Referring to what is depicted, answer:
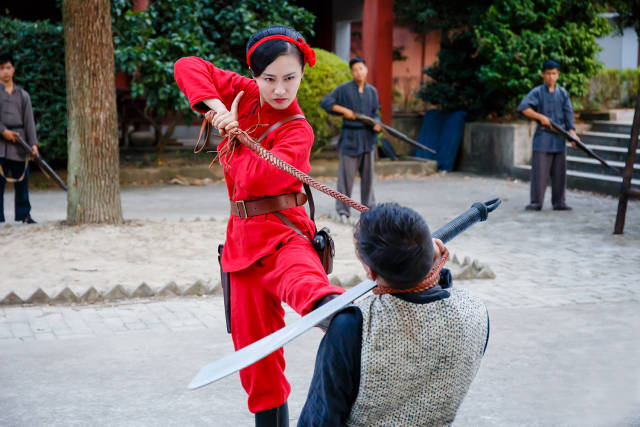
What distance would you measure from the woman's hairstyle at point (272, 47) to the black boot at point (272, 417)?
1219 mm

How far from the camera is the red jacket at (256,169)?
9.30 feet

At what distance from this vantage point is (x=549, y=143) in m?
10.6

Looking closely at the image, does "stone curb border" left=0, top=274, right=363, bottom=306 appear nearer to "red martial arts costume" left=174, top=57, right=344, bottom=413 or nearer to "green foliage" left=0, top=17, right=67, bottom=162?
"red martial arts costume" left=174, top=57, right=344, bottom=413

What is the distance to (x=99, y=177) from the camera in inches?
327

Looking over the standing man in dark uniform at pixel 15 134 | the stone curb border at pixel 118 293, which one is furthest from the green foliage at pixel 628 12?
the standing man in dark uniform at pixel 15 134

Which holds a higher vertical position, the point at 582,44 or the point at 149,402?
the point at 582,44

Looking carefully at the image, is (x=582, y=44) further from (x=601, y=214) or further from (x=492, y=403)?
(x=492, y=403)

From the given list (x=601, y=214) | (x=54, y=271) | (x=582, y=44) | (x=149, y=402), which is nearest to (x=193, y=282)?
(x=54, y=271)

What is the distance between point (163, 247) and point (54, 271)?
3.77 ft

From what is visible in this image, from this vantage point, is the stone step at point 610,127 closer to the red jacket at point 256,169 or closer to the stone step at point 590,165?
the stone step at point 590,165

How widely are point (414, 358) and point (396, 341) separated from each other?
0.22 feet

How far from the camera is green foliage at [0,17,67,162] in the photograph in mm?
12469

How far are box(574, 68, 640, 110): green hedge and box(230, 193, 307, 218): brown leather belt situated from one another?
14569mm

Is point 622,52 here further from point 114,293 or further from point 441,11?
point 114,293
